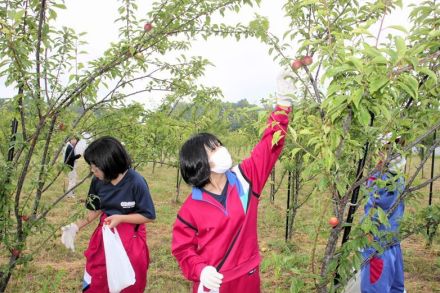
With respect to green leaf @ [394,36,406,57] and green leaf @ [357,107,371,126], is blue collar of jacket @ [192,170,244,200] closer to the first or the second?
green leaf @ [357,107,371,126]

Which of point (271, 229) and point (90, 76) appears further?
point (271, 229)

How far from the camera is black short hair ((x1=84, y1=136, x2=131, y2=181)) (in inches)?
92.2

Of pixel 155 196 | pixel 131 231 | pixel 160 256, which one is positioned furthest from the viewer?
pixel 155 196

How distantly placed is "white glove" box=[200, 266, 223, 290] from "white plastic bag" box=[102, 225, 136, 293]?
2.59 ft

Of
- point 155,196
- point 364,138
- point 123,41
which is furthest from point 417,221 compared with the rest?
point 155,196

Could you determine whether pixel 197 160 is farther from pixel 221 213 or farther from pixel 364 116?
pixel 364 116

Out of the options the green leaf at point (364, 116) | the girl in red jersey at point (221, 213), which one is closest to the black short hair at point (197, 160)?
the girl in red jersey at point (221, 213)

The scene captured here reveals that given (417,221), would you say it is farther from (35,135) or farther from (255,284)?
(35,135)

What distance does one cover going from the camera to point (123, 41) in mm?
2248

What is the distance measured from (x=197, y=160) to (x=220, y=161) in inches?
4.6

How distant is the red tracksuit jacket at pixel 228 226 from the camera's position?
1.85m

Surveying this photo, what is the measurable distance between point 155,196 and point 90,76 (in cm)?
756

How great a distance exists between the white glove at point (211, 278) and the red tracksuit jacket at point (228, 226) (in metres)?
0.05

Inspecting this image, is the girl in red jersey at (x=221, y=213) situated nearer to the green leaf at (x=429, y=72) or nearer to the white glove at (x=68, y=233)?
the green leaf at (x=429, y=72)
